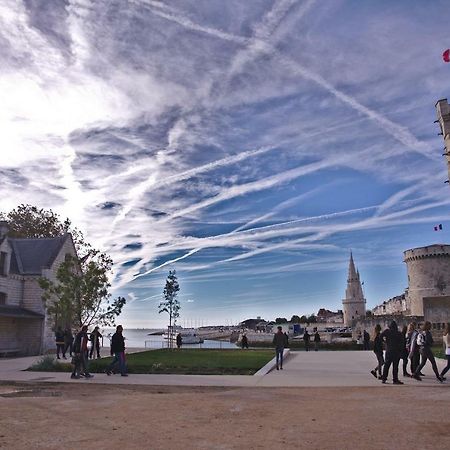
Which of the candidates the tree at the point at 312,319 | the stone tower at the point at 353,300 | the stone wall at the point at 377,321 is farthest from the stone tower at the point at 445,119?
the tree at the point at 312,319

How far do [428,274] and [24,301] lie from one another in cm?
6124

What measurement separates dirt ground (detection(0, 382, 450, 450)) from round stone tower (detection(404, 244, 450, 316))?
65797 mm

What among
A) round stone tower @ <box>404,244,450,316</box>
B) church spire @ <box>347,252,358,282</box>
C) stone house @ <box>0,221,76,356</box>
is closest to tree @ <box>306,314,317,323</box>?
church spire @ <box>347,252,358,282</box>

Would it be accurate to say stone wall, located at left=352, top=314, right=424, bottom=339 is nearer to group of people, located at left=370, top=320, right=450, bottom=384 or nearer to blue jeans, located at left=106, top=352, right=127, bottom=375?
group of people, located at left=370, top=320, right=450, bottom=384

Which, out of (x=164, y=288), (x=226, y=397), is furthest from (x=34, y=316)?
(x=226, y=397)

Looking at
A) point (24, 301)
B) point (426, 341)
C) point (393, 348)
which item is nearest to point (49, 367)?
point (393, 348)

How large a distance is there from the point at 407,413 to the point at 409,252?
73677 mm

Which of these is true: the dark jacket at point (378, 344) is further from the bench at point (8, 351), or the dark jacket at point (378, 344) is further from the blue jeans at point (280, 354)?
the bench at point (8, 351)

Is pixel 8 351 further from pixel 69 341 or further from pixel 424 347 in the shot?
Result: pixel 424 347

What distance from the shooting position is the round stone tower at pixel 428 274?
243ft

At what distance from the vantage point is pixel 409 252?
79000mm

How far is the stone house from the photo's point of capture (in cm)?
3231

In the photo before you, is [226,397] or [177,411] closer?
[177,411]

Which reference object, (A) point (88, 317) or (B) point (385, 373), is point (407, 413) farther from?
(A) point (88, 317)
